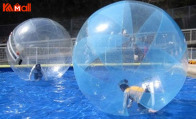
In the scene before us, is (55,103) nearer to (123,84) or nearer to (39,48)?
(123,84)

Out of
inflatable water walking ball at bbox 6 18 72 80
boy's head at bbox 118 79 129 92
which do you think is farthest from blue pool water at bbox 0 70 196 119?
boy's head at bbox 118 79 129 92

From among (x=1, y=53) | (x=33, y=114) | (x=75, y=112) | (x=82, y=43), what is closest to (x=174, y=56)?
(x=82, y=43)

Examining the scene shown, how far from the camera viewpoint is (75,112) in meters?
5.59

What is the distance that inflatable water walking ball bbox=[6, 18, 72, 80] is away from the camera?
7.93 meters

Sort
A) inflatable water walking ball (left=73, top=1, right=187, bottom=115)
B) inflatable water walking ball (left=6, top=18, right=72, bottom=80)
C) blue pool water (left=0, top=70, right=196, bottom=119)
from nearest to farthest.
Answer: inflatable water walking ball (left=73, top=1, right=187, bottom=115) → blue pool water (left=0, top=70, right=196, bottom=119) → inflatable water walking ball (left=6, top=18, right=72, bottom=80)

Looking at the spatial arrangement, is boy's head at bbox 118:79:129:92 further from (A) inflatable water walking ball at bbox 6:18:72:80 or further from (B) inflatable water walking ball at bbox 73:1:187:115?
(A) inflatable water walking ball at bbox 6:18:72:80

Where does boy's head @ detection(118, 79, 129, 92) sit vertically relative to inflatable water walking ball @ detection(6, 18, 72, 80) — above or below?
below

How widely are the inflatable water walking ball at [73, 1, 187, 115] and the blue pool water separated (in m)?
0.72

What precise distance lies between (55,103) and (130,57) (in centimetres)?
271

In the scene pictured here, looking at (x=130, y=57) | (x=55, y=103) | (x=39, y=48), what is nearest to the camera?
(x=130, y=57)

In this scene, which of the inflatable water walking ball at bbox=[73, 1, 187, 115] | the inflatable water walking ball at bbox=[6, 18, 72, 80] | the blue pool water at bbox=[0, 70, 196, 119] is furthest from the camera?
the inflatable water walking ball at bbox=[6, 18, 72, 80]

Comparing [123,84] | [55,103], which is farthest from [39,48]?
[123,84]

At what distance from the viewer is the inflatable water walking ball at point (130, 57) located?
4.31 metres

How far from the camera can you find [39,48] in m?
8.34
